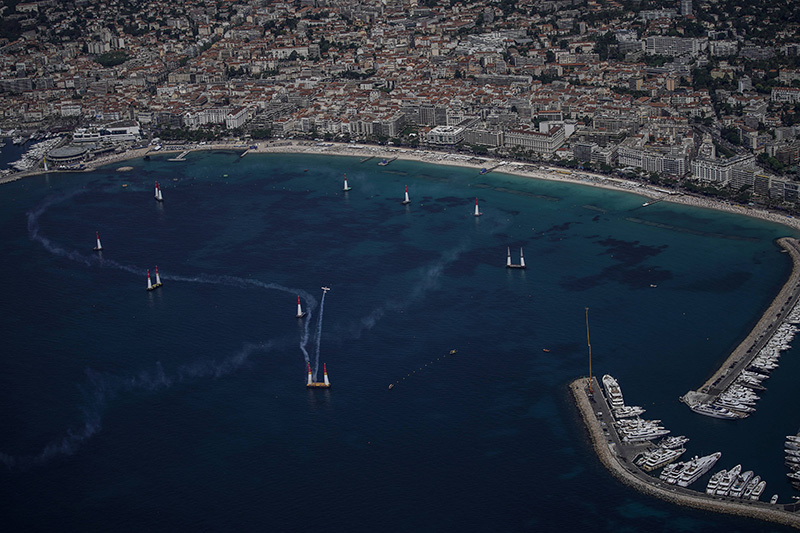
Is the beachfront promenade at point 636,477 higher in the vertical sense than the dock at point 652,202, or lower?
lower

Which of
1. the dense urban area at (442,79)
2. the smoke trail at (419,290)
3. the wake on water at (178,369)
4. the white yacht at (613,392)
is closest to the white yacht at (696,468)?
the white yacht at (613,392)

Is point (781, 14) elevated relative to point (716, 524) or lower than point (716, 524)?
elevated

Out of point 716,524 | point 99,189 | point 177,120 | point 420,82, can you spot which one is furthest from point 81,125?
point 716,524

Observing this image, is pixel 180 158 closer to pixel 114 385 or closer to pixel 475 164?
pixel 475 164

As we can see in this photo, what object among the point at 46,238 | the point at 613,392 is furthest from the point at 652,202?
the point at 46,238

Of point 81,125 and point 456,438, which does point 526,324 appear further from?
point 81,125

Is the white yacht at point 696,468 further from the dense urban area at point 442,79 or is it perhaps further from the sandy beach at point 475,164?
the dense urban area at point 442,79
